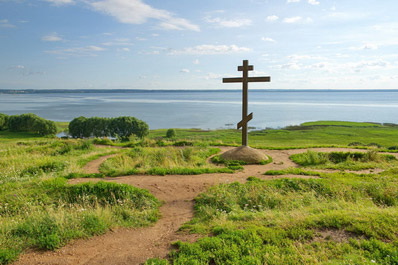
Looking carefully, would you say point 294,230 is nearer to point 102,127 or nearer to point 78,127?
point 102,127

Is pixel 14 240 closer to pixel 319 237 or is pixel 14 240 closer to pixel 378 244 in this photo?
pixel 319 237

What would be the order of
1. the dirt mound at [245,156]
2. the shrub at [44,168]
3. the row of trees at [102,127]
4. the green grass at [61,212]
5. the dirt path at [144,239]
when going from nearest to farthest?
the dirt path at [144,239] → the green grass at [61,212] → the shrub at [44,168] → the dirt mound at [245,156] → the row of trees at [102,127]

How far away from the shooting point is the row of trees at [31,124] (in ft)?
167

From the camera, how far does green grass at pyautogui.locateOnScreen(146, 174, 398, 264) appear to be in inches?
164

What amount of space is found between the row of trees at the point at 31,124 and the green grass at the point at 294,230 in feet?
173

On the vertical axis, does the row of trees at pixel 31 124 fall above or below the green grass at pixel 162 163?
below

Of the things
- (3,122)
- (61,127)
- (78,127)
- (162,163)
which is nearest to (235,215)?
(162,163)

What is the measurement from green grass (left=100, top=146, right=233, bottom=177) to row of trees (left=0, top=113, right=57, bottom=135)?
147ft

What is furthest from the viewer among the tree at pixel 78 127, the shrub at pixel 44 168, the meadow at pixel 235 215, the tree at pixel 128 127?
the tree at pixel 78 127

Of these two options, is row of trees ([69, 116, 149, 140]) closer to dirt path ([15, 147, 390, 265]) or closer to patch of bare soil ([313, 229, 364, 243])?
dirt path ([15, 147, 390, 265])

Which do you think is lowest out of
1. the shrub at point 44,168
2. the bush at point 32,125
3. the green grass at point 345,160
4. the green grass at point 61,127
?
the green grass at point 61,127

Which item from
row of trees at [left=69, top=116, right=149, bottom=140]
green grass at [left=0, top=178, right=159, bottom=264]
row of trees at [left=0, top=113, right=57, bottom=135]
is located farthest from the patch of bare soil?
row of trees at [left=0, top=113, right=57, bottom=135]

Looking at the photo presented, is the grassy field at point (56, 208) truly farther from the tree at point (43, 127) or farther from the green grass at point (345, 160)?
the tree at point (43, 127)

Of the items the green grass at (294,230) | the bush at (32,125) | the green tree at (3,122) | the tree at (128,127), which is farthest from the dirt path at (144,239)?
the green tree at (3,122)
